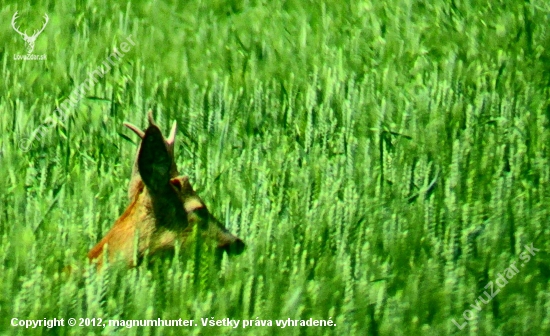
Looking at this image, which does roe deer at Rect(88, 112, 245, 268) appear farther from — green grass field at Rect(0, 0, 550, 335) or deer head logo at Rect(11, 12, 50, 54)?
deer head logo at Rect(11, 12, 50, 54)

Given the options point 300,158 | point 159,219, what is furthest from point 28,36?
point 159,219

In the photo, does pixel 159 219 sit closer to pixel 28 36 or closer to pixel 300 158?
pixel 300 158

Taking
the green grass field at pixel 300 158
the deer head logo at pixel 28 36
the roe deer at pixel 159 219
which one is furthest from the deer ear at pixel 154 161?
the deer head logo at pixel 28 36

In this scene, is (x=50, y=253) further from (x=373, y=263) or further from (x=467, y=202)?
(x=467, y=202)

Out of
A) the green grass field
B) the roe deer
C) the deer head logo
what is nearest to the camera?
the green grass field

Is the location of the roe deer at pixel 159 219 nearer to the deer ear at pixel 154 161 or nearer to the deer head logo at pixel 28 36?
the deer ear at pixel 154 161

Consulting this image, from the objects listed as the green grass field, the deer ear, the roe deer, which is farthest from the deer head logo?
the deer ear

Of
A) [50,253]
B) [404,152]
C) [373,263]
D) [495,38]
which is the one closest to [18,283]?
[50,253]
